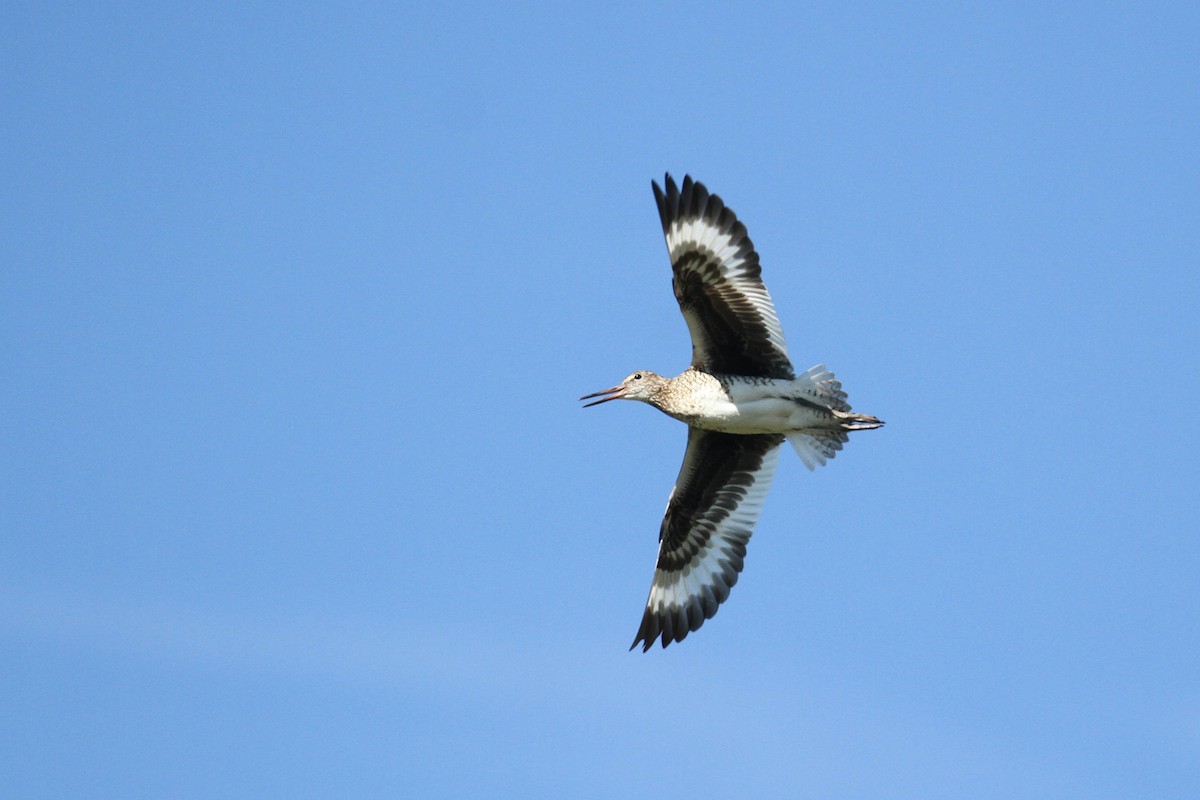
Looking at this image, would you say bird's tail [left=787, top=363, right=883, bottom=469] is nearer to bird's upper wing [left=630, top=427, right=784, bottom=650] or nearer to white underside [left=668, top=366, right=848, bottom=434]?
white underside [left=668, top=366, right=848, bottom=434]

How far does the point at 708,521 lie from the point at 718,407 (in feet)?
5.09

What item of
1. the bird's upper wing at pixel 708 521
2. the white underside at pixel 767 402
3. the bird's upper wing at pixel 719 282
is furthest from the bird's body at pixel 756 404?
the bird's upper wing at pixel 708 521

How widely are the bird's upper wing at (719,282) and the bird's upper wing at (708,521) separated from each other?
1188 mm

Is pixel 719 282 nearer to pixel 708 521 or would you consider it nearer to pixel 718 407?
pixel 718 407

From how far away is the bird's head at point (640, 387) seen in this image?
14094mm

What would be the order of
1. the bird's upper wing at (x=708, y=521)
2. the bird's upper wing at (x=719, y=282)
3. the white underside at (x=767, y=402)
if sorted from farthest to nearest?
the bird's upper wing at (x=708, y=521) → the white underside at (x=767, y=402) → the bird's upper wing at (x=719, y=282)

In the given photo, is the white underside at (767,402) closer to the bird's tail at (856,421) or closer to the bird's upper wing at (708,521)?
the bird's tail at (856,421)

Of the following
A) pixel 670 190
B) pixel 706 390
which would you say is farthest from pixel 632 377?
pixel 670 190

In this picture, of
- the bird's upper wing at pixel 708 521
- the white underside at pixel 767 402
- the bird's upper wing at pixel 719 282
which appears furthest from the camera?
the bird's upper wing at pixel 708 521

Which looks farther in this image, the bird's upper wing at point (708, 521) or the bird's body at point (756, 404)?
the bird's upper wing at point (708, 521)

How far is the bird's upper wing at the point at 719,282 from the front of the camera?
13141 mm

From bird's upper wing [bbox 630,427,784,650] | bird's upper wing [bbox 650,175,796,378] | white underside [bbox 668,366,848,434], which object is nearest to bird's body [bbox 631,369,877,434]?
white underside [bbox 668,366,848,434]

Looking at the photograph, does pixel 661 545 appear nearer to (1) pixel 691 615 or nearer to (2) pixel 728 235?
(1) pixel 691 615

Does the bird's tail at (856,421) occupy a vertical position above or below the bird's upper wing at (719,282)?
below
